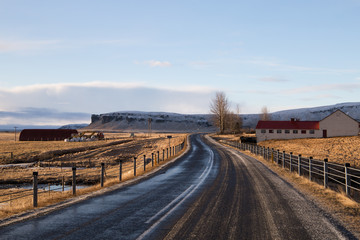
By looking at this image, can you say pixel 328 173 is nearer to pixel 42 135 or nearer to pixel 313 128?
pixel 313 128

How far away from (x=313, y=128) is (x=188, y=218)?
7297 centimetres

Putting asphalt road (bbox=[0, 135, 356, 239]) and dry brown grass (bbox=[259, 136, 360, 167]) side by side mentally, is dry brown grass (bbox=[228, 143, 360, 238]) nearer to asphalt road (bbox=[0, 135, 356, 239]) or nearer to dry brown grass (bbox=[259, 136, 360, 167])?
asphalt road (bbox=[0, 135, 356, 239])

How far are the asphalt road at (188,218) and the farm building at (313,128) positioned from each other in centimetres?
6633

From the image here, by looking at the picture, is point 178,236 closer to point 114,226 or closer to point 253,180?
point 114,226

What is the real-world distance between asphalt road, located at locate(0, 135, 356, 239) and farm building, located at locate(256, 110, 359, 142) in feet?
218

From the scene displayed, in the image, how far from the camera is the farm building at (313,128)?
73125 mm

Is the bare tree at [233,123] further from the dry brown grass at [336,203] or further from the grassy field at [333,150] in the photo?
the dry brown grass at [336,203]

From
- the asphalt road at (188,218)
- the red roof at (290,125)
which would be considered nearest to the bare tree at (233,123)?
the red roof at (290,125)

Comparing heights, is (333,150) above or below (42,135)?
below

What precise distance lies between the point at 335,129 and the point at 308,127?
5.62 metres

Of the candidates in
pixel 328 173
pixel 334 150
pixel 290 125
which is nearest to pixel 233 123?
pixel 290 125

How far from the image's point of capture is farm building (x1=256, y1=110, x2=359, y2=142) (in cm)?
7312

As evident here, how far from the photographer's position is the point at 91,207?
406 inches

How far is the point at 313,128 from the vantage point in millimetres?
75125
